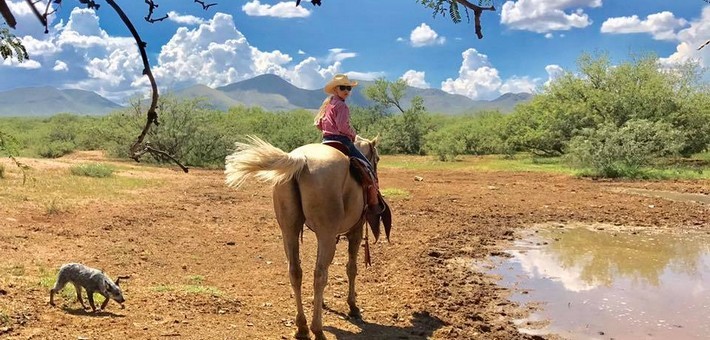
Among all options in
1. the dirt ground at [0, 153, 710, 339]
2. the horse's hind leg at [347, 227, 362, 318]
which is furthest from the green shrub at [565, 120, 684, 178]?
the horse's hind leg at [347, 227, 362, 318]

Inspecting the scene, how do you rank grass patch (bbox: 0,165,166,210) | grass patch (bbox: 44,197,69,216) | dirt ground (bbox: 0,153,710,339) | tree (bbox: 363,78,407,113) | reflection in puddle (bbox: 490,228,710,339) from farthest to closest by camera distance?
1. tree (bbox: 363,78,407,113)
2. grass patch (bbox: 0,165,166,210)
3. grass patch (bbox: 44,197,69,216)
4. reflection in puddle (bbox: 490,228,710,339)
5. dirt ground (bbox: 0,153,710,339)

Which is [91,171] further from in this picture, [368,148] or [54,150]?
[54,150]

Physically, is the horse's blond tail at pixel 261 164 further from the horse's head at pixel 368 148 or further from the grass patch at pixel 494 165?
the grass patch at pixel 494 165

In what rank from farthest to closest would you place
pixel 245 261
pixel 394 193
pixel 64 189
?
pixel 394 193, pixel 64 189, pixel 245 261

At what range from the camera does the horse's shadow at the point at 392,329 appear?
5.66 meters

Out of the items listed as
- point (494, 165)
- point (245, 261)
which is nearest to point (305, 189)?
point (245, 261)

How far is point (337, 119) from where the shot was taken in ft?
19.2

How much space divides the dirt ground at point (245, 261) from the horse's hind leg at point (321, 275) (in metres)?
0.32

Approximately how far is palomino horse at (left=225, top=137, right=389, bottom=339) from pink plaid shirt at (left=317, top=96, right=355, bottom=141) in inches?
14.9

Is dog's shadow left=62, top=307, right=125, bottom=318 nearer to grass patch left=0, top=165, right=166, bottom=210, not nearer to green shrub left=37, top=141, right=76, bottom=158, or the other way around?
grass patch left=0, top=165, right=166, bottom=210

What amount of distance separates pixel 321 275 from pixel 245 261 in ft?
12.6

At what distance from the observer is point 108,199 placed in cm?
1355

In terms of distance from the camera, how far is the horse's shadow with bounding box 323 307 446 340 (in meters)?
5.66

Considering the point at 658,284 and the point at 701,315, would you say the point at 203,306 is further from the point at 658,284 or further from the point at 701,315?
the point at 658,284
